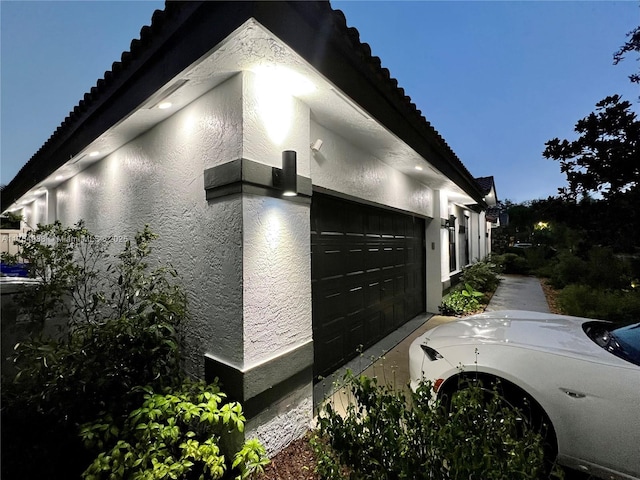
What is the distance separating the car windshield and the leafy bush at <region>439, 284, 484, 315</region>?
4.79m

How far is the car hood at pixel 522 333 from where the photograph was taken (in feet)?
8.36

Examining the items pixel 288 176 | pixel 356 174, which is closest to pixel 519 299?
pixel 356 174

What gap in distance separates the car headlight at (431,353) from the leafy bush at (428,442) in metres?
1.09

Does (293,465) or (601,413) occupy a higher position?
(601,413)

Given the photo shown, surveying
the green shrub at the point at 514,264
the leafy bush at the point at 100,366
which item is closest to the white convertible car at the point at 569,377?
the leafy bush at the point at 100,366

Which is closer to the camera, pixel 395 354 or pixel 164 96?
pixel 164 96

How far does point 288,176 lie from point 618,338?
3.45 m

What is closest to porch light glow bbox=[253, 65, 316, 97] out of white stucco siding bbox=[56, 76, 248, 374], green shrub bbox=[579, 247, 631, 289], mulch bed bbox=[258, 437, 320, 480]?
white stucco siding bbox=[56, 76, 248, 374]

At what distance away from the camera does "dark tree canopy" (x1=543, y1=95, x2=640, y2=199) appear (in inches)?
222

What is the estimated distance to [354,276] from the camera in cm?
493

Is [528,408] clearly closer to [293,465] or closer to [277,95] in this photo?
[293,465]

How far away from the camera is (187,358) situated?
119 inches

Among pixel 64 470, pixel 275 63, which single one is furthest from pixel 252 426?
pixel 275 63

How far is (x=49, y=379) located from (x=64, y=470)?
2.44 ft
